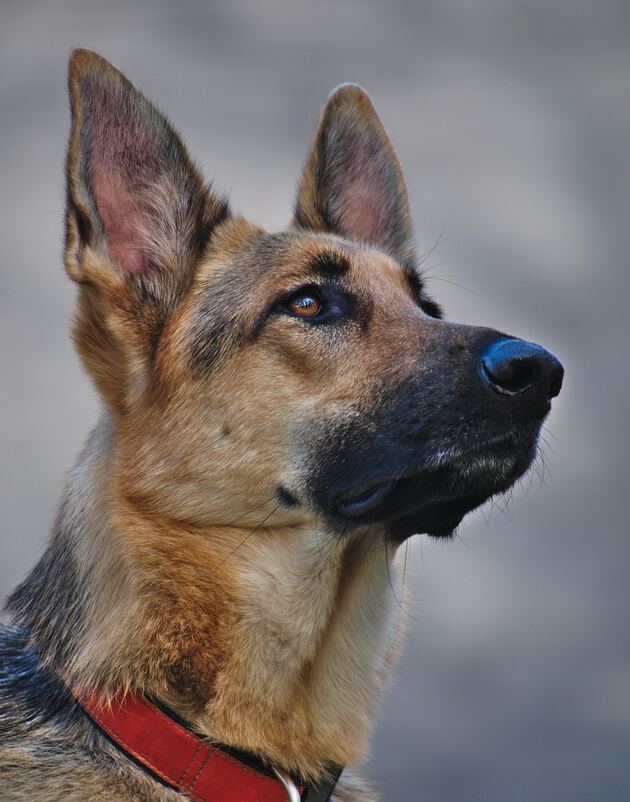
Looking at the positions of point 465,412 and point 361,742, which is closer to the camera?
point 465,412

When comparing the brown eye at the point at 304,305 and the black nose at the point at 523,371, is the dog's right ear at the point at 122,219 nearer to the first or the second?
the brown eye at the point at 304,305

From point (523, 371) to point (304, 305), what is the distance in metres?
1.15

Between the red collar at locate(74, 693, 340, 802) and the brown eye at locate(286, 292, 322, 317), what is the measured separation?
1.77 metres

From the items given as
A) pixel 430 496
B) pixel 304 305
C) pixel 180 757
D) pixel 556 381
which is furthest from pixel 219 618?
pixel 556 381

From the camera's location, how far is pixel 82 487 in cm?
420

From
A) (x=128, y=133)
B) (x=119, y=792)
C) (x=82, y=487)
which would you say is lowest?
(x=119, y=792)

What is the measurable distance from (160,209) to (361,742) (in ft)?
8.64

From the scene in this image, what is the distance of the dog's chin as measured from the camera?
12.3ft

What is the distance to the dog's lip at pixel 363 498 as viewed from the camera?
388 cm

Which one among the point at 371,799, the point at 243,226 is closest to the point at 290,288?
the point at 243,226

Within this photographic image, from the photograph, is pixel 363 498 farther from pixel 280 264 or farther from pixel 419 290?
pixel 419 290

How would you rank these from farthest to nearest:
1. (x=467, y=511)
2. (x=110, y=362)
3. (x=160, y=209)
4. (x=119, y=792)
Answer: (x=160, y=209)
(x=110, y=362)
(x=467, y=511)
(x=119, y=792)

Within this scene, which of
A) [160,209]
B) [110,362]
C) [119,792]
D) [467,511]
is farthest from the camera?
[160,209]

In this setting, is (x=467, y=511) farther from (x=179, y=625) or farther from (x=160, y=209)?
(x=160, y=209)
